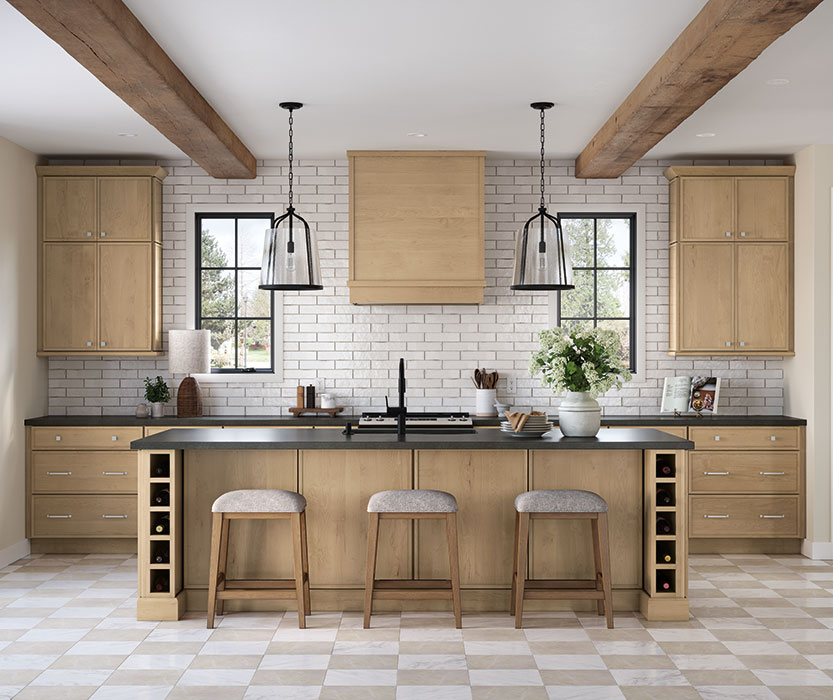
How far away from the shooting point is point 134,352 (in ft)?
20.2

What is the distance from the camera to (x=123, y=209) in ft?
20.2

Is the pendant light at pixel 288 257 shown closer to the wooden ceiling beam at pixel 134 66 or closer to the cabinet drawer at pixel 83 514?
the wooden ceiling beam at pixel 134 66

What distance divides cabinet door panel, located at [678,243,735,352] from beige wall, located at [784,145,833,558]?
0.58 m

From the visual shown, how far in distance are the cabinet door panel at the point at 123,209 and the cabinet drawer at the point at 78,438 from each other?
4.79ft

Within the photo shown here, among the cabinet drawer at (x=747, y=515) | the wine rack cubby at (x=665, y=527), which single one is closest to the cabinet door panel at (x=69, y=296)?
the wine rack cubby at (x=665, y=527)

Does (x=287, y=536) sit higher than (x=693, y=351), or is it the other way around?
(x=693, y=351)

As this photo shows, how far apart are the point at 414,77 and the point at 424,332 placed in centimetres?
247

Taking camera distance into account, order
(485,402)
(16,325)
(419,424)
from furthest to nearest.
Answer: (485,402) < (16,325) < (419,424)

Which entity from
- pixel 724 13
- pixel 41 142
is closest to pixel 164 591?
pixel 41 142

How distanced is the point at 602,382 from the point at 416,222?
7.23 ft

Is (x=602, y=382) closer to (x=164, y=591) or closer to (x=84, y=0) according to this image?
(x=164, y=591)

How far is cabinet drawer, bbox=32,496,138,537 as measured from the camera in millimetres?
5918

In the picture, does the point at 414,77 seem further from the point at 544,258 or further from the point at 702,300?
the point at 702,300

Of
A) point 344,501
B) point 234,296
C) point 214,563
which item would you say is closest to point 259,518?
point 214,563
